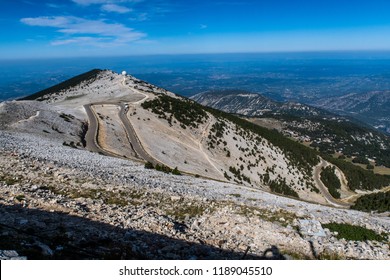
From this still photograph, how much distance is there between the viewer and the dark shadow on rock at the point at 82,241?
11.3 m

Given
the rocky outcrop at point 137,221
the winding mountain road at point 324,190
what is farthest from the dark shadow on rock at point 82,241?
the winding mountain road at point 324,190

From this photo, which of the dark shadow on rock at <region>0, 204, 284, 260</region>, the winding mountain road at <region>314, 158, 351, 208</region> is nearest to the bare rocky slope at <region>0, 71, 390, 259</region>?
the dark shadow on rock at <region>0, 204, 284, 260</region>

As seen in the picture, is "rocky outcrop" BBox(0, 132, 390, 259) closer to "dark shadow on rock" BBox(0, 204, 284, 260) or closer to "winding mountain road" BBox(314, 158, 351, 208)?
"dark shadow on rock" BBox(0, 204, 284, 260)

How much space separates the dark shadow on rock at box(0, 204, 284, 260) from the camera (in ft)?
37.0

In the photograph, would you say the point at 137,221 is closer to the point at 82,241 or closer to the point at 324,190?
the point at 82,241

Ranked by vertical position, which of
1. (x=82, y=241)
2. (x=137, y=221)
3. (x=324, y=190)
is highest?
(x=82, y=241)

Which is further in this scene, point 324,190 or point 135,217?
point 324,190

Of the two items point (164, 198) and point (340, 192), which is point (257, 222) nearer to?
point (164, 198)

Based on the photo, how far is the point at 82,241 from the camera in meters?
12.9

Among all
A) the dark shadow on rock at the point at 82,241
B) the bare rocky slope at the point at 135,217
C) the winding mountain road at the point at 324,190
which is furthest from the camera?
the winding mountain road at the point at 324,190

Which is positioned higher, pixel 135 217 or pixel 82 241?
pixel 82 241

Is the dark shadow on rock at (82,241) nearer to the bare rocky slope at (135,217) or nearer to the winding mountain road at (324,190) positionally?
the bare rocky slope at (135,217)

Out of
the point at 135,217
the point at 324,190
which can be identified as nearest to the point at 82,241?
the point at 135,217

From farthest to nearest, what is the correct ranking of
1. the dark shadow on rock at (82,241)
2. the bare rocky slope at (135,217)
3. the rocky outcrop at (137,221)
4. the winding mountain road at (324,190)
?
the winding mountain road at (324,190) → the bare rocky slope at (135,217) → the rocky outcrop at (137,221) → the dark shadow on rock at (82,241)
